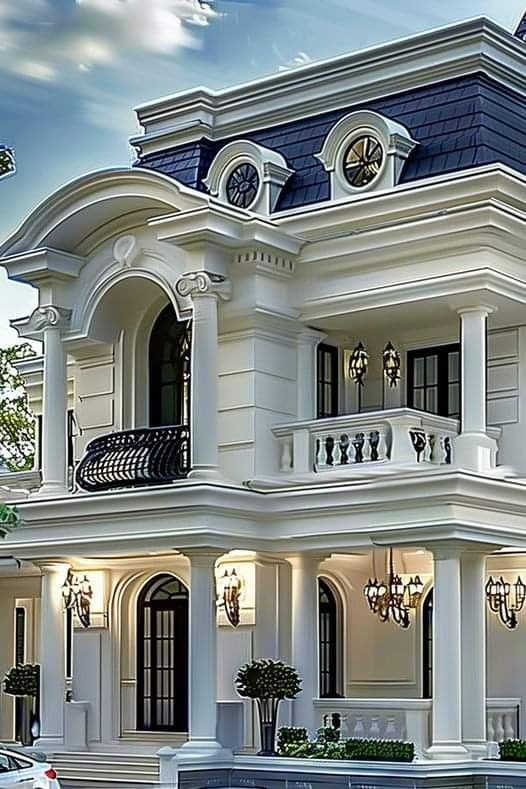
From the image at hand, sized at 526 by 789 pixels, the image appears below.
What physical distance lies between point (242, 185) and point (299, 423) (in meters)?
3.73

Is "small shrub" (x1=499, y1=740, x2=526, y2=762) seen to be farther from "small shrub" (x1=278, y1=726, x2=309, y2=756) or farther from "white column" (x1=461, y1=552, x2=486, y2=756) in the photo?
"small shrub" (x1=278, y1=726, x2=309, y2=756)

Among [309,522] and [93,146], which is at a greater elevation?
[93,146]

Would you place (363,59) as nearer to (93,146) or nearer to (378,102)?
(378,102)

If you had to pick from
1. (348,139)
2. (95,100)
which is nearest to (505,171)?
(348,139)

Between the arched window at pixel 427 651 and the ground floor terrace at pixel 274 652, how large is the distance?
2 cm

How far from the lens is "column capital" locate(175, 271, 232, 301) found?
19.2 meters

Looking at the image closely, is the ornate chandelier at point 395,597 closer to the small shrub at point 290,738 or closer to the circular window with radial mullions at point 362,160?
the small shrub at point 290,738

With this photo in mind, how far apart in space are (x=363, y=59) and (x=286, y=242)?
307 cm

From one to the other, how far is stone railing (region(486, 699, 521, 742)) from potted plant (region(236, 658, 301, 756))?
229cm

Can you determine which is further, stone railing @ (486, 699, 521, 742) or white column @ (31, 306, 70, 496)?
white column @ (31, 306, 70, 496)

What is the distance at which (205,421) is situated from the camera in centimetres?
1898

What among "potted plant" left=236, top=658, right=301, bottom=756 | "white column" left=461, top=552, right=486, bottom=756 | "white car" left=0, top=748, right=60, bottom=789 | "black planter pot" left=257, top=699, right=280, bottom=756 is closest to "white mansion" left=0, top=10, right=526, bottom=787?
"white column" left=461, top=552, right=486, bottom=756

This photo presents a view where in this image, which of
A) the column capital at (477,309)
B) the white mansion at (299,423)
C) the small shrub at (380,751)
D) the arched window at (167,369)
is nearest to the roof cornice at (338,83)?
the white mansion at (299,423)

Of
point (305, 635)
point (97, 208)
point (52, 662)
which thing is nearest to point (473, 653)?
point (305, 635)
